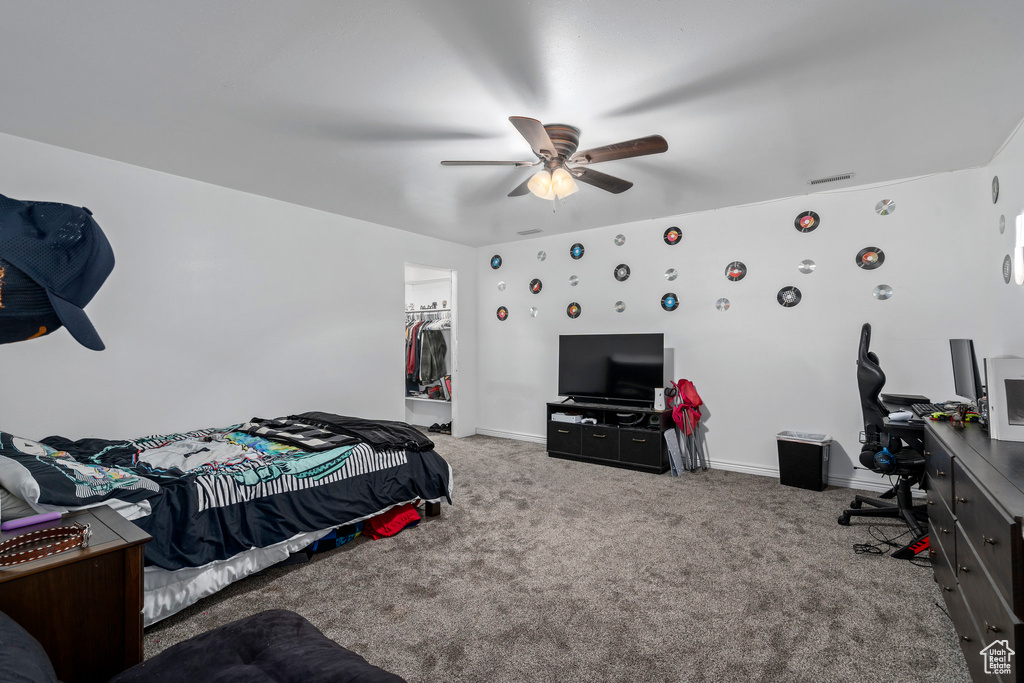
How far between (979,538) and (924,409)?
1.90m

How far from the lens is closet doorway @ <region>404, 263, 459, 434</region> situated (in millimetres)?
5922

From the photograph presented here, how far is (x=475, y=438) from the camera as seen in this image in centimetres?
592

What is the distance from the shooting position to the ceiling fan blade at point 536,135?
211 cm

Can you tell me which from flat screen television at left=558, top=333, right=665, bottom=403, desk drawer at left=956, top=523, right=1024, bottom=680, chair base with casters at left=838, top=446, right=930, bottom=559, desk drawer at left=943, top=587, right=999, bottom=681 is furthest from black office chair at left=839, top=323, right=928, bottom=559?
flat screen television at left=558, top=333, right=665, bottom=403

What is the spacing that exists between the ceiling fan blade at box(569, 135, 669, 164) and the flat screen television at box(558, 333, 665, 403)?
7.91 feet

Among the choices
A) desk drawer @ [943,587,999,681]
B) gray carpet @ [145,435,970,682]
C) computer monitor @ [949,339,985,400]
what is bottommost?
gray carpet @ [145,435,970,682]

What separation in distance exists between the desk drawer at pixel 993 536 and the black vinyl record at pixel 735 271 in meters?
2.83

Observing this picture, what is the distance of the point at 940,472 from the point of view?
7.26 feet

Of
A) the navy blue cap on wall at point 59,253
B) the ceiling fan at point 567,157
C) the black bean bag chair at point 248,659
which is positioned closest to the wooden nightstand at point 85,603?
the black bean bag chair at point 248,659

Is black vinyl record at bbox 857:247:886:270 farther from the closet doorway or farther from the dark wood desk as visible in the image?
the closet doorway

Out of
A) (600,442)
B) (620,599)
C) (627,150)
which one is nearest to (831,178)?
(627,150)

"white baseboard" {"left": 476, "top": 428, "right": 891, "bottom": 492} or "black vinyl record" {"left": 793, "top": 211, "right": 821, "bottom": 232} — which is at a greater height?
"black vinyl record" {"left": 793, "top": 211, "right": 821, "bottom": 232}

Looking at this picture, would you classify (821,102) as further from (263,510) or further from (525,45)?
(263,510)

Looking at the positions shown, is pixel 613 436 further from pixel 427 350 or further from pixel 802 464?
pixel 427 350
